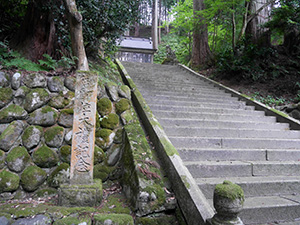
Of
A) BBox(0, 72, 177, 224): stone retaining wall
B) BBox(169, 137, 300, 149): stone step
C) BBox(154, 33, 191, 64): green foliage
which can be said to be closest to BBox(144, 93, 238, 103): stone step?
BBox(0, 72, 177, 224): stone retaining wall

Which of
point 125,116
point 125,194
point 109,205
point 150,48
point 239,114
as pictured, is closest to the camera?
point 109,205

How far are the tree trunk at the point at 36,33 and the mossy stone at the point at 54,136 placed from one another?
186 cm

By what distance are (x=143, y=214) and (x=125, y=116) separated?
1.80 metres

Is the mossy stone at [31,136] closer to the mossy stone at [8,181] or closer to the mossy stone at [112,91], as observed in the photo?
the mossy stone at [8,181]

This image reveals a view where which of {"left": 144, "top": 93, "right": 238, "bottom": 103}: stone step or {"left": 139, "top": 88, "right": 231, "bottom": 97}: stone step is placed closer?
{"left": 144, "top": 93, "right": 238, "bottom": 103}: stone step

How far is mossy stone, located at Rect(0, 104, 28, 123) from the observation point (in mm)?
2969

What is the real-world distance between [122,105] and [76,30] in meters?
1.69

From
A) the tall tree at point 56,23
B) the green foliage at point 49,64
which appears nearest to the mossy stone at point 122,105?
the green foliage at point 49,64

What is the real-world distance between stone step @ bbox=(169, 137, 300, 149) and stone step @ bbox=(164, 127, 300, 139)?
0.30 m

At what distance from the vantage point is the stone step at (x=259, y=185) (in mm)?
2586

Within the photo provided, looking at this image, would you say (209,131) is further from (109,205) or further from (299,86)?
(299,86)

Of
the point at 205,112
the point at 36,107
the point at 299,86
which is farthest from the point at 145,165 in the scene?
the point at 299,86

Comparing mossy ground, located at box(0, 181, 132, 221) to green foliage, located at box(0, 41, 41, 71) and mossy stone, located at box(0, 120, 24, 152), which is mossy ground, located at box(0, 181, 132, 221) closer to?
mossy stone, located at box(0, 120, 24, 152)

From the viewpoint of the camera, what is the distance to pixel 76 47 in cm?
387
